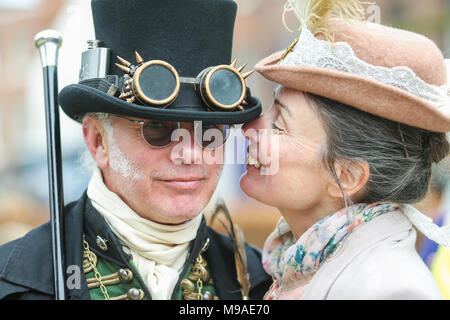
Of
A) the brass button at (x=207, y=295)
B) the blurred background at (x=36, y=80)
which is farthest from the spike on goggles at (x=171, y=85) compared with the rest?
the blurred background at (x=36, y=80)

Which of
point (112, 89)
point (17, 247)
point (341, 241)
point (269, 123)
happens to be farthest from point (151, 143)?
point (341, 241)

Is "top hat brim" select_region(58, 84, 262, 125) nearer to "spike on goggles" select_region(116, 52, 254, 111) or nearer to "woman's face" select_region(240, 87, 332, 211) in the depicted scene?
"spike on goggles" select_region(116, 52, 254, 111)

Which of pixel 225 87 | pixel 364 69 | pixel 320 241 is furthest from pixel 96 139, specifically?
pixel 364 69

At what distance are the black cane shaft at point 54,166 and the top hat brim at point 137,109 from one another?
0.10 m

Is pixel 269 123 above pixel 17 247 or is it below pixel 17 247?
above

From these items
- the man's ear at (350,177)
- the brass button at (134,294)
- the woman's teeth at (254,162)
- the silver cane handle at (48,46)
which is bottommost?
the brass button at (134,294)

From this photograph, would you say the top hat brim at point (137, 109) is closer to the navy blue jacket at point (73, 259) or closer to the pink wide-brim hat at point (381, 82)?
the pink wide-brim hat at point (381, 82)

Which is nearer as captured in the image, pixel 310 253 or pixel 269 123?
pixel 310 253

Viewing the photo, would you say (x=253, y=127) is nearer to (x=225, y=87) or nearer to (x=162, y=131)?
(x=225, y=87)

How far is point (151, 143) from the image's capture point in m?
2.32

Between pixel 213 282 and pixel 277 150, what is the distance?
0.80 metres

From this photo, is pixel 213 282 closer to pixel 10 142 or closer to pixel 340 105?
pixel 340 105

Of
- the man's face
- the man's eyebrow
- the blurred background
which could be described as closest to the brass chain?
the man's face

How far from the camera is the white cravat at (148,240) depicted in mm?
2334
